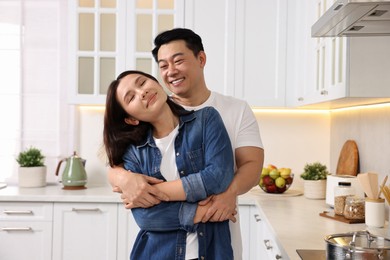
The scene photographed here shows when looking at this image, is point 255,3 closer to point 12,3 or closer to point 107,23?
point 107,23

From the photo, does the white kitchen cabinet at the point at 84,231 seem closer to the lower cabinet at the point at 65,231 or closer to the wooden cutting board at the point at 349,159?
the lower cabinet at the point at 65,231

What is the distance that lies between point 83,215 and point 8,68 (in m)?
1.39

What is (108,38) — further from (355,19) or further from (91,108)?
(355,19)

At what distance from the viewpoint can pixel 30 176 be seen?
363 cm

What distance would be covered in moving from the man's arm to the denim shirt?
0.04 m

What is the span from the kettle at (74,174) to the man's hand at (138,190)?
6.57 feet

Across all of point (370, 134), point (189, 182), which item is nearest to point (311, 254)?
point (189, 182)

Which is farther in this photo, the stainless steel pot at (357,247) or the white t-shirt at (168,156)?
the white t-shirt at (168,156)

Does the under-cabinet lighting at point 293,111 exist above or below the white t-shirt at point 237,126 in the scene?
above

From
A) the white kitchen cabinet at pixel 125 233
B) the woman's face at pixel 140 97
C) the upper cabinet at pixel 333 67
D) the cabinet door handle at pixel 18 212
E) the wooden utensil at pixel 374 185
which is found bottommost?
the white kitchen cabinet at pixel 125 233

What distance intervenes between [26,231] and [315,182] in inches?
74.3

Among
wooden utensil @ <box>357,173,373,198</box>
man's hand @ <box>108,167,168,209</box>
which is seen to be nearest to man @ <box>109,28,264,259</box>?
man's hand @ <box>108,167,168,209</box>

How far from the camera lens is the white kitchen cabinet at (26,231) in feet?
10.8

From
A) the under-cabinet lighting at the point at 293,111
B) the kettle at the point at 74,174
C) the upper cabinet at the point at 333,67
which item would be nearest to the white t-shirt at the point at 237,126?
the upper cabinet at the point at 333,67
